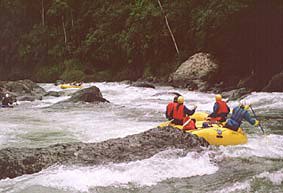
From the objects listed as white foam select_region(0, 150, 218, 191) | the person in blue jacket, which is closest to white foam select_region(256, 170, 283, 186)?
white foam select_region(0, 150, 218, 191)

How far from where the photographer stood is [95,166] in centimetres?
714

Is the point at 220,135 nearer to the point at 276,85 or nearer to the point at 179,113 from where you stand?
the point at 179,113

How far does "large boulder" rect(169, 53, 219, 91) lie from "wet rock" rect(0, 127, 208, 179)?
13.3 m

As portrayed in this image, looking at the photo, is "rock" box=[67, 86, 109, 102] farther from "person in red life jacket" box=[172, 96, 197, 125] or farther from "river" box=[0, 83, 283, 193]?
"person in red life jacket" box=[172, 96, 197, 125]

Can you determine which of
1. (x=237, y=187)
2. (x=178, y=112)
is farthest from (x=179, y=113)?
(x=237, y=187)

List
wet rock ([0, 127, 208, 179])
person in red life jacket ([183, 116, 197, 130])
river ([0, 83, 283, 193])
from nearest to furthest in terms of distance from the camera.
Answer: river ([0, 83, 283, 193])
wet rock ([0, 127, 208, 179])
person in red life jacket ([183, 116, 197, 130])

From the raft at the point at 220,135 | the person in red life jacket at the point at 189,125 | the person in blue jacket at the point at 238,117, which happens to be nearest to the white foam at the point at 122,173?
the raft at the point at 220,135

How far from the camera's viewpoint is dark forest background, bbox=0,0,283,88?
21.1 m

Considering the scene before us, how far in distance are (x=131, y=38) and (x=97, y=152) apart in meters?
22.3

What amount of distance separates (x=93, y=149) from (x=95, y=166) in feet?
1.74

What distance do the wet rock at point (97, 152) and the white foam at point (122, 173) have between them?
0.17m

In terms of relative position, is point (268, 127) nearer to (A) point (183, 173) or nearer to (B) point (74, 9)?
(A) point (183, 173)

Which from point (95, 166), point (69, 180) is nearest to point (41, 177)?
point (69, 180)

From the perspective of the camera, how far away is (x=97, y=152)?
24.7 feet
